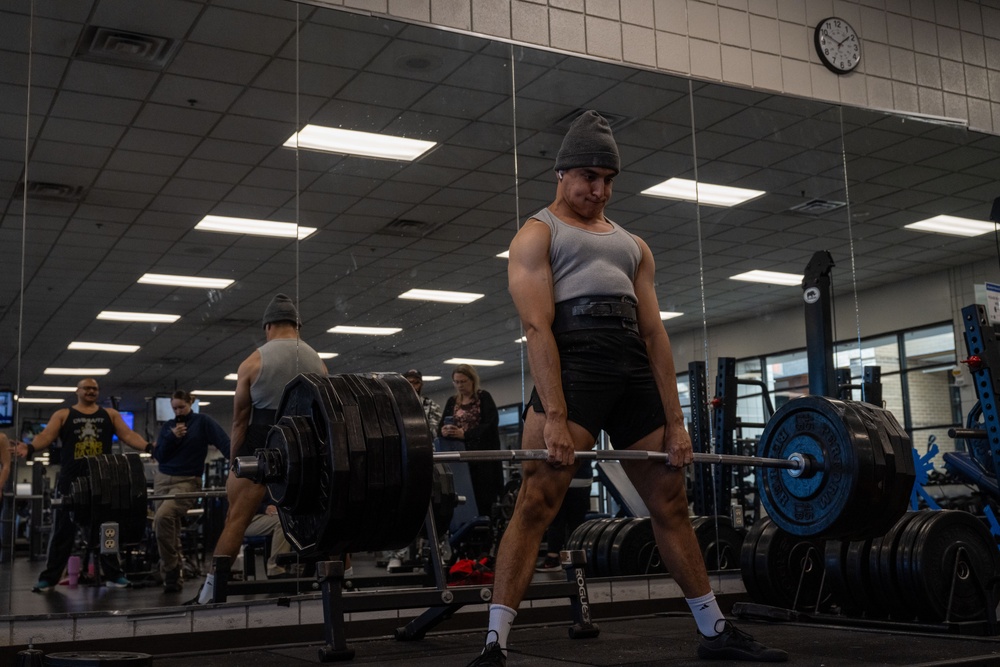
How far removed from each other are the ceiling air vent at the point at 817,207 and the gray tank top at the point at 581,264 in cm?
330

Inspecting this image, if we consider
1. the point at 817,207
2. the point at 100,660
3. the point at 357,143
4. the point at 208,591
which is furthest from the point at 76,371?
the point at 817,207

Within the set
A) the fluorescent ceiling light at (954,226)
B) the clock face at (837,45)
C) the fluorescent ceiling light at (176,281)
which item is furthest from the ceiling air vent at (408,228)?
the fluorescent ceiling light at (954,226)

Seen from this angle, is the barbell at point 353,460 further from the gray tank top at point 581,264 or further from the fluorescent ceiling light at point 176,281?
the fluorescent ceiling light at point 176,281

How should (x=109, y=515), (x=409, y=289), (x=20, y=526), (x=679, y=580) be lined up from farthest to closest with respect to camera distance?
(x=409, y=289)
(x=20, y=526)
(x=109, y=515)
(x=679, y=580)

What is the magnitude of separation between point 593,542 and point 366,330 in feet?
4.67

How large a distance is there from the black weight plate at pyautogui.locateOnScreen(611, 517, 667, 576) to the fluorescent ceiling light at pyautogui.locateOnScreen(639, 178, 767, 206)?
1693 mm

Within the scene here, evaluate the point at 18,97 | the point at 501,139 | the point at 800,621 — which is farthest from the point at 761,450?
the point at 18,97

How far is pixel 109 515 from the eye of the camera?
3135 millimetres

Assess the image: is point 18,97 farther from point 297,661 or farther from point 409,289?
point 297,661

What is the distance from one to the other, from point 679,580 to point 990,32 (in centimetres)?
492

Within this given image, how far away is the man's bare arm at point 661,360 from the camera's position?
250cm

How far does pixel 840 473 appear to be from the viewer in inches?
103

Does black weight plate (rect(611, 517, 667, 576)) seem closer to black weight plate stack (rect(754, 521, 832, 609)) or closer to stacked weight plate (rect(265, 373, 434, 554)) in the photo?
black weight plate stack (rect(754, 521, 832, 609))

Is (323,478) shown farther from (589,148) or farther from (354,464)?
(589,148)
